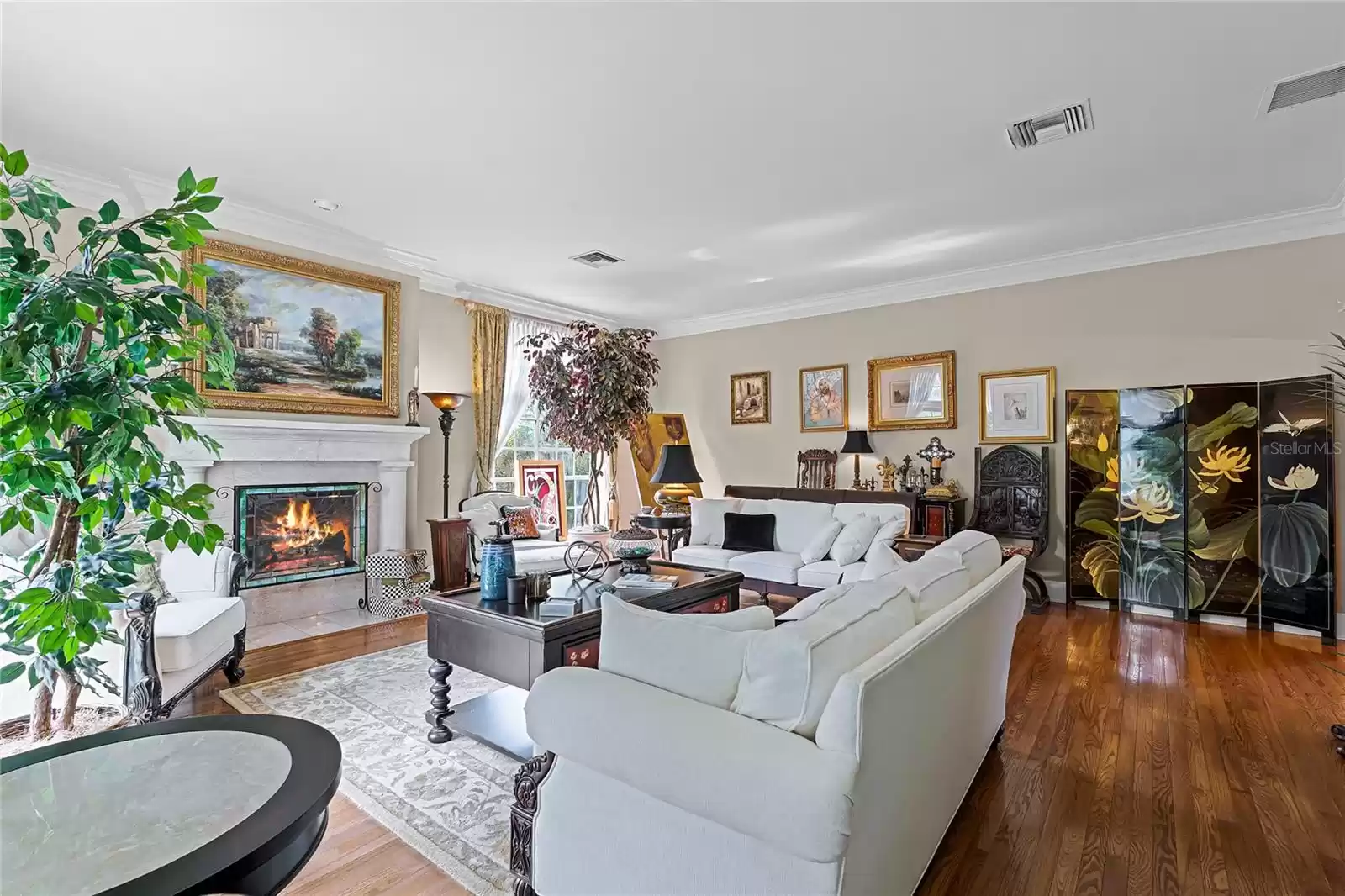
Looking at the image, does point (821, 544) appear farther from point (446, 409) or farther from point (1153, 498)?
point (446, 409)

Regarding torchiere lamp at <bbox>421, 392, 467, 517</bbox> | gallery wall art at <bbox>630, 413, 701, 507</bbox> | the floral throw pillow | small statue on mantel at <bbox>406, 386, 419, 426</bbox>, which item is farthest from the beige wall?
small statue on mantel at <bbox>406, 386, 419, 426</bbox>

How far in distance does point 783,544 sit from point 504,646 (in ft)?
9.59

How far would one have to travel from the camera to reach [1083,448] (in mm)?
5066

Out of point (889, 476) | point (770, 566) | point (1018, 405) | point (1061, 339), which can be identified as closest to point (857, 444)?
point (889, 476)

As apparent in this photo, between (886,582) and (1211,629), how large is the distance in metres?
4.19

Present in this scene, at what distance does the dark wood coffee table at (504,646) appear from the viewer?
2.50 metres

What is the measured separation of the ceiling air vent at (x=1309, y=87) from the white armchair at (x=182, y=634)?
5098mm

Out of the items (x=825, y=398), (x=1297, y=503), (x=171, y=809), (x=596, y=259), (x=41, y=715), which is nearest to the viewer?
(x=171, y=809)

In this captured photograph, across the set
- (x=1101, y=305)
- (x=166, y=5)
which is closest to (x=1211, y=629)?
(x=1101, y=305)

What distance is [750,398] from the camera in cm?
722

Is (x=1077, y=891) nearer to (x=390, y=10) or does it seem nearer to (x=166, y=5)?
(x=390, y=10)

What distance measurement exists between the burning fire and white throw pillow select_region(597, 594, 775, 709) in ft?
13.2

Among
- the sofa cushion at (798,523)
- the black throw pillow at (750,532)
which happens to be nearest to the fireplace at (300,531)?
the black throw pillow at (750,532)

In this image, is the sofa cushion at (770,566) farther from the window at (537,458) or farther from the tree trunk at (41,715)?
→ the tree trunk at (41,715)
